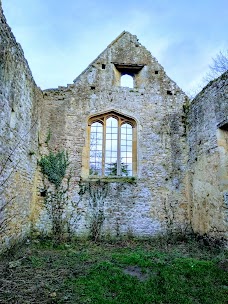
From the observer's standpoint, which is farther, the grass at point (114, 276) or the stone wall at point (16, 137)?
the stone wall at point (16, 137)

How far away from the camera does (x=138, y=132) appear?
8.99 metres

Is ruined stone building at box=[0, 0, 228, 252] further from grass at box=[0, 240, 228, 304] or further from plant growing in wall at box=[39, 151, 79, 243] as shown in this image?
grass at box=[0, 240, 228, 304]

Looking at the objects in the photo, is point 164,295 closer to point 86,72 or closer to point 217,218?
point 217,218

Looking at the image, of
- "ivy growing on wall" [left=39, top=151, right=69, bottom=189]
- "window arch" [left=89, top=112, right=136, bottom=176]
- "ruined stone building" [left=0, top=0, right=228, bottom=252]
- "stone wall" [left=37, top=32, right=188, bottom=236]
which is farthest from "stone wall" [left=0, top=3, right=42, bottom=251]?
"window arch" [left=89, top=112, right=136, bottom=176]

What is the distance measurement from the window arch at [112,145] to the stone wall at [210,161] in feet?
7.06

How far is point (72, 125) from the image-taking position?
8.80 m

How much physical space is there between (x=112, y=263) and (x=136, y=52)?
26.0 feet

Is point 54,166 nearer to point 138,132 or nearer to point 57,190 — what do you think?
point 57,190

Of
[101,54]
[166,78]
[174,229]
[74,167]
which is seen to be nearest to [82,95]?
[101,54]

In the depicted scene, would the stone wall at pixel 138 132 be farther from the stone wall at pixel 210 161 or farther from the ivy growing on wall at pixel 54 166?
the stone wall at pixel 210 161

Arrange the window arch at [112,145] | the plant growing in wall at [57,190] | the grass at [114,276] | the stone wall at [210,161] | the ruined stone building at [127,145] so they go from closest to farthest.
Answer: the grass at [114,276] → the stone wall at [210,161] → the ruined stone building at [127,145] → the plant growing in wall at [57,190] → the window arch at [112,145]

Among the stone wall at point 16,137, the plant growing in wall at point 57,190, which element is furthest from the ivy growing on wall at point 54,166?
the stone wall at point 16,137

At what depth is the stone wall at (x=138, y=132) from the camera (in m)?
8.30

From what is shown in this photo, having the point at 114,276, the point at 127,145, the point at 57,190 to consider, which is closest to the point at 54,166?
the point at 57,190
